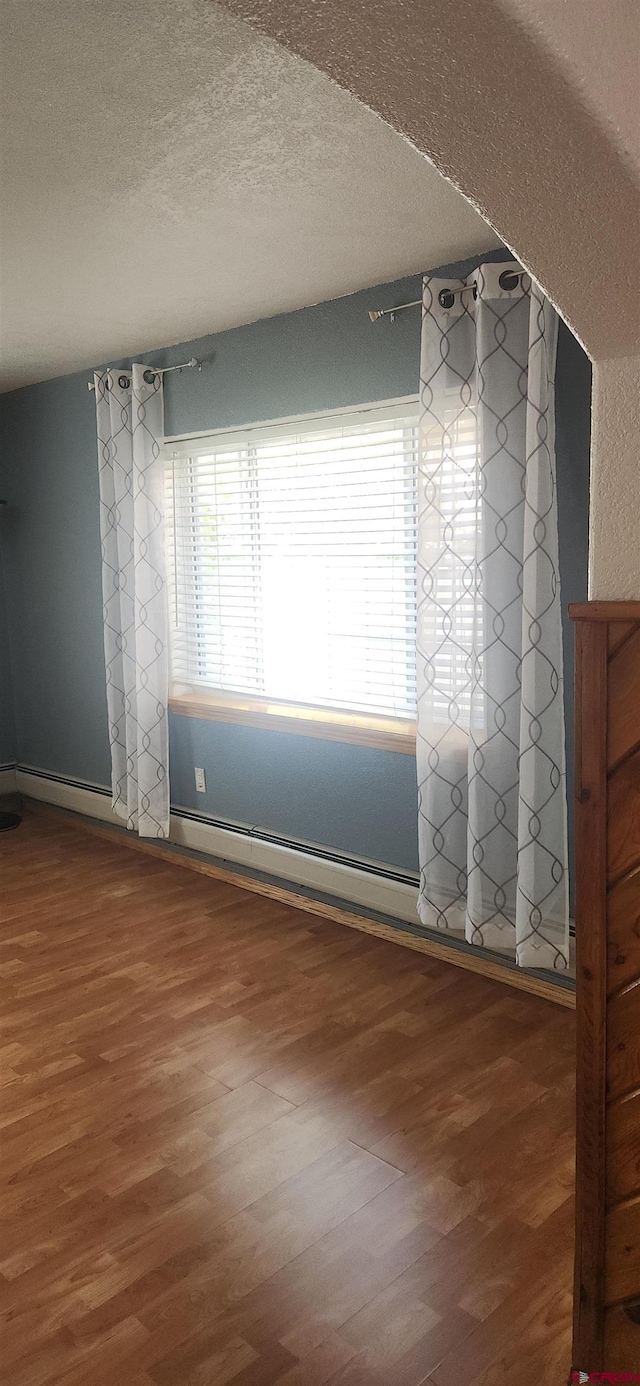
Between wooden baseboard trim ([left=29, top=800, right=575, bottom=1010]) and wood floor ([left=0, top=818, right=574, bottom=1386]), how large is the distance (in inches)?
2.2

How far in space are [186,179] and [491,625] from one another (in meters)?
1.51

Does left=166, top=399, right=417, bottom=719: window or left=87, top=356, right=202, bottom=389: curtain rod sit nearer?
left=166, top=399, right=417, bottom=719: window

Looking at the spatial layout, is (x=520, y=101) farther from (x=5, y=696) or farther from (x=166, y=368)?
(x=5, y=696)

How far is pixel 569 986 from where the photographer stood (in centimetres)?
296

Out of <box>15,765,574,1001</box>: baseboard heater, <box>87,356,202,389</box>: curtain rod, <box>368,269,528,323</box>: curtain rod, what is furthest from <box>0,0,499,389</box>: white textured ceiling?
<box>15,765,574,1001</box>: baseboard heater

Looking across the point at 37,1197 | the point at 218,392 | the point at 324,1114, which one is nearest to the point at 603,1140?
the point at 324,1114

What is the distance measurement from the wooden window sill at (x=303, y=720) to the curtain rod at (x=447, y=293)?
56.6 inches

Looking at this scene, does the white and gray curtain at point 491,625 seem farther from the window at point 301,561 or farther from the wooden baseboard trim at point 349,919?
the window at point 301,561

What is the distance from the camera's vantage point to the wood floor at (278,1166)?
1719mm

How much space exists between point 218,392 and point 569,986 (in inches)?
107

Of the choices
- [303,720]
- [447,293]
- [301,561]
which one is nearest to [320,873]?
[303,720]

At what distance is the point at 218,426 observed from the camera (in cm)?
397

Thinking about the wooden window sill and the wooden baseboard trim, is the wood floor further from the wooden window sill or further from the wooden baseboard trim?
the wooden window sill

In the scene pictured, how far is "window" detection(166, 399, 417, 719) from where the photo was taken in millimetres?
3406
